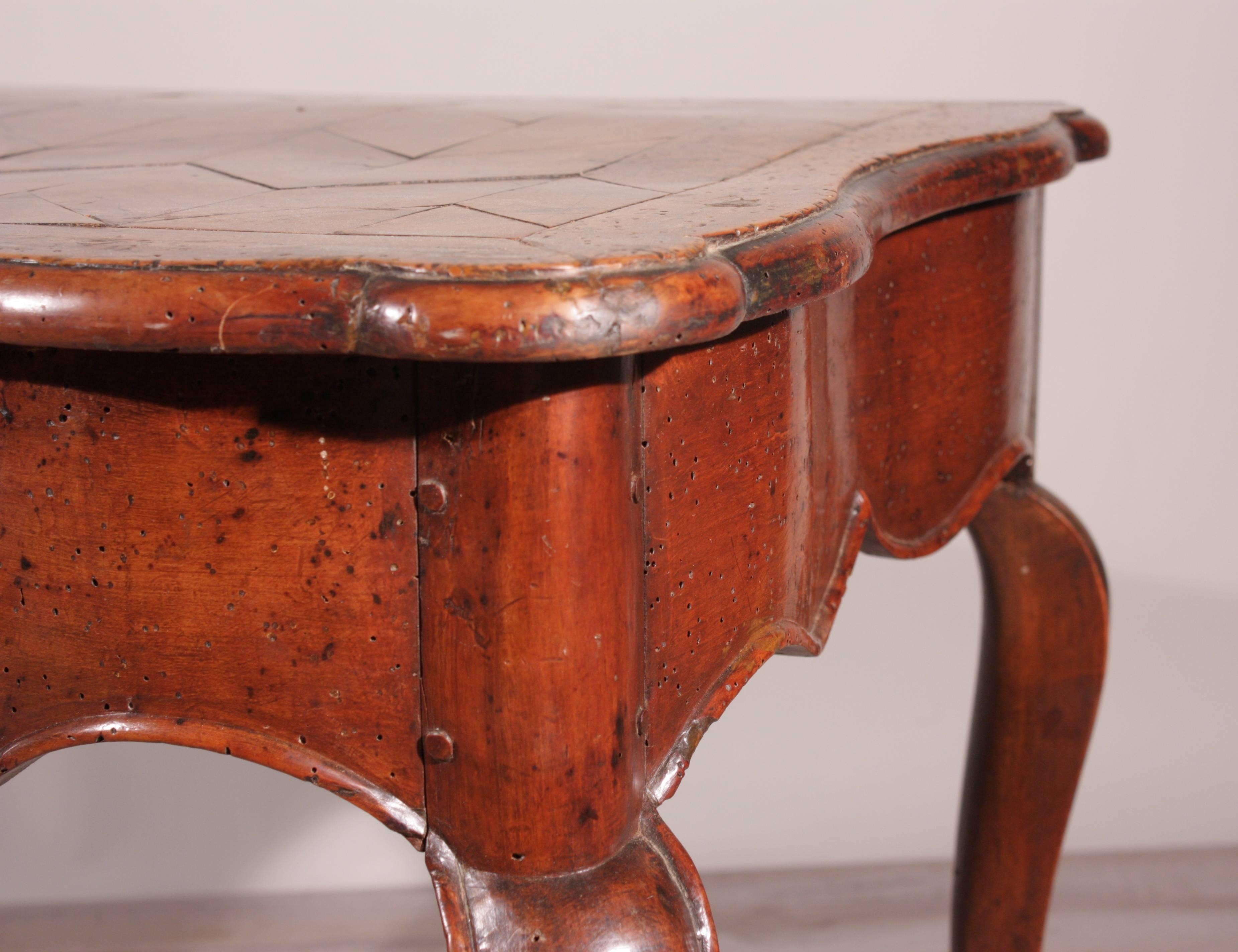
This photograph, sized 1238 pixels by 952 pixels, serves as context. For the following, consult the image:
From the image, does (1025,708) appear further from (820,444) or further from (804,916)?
(804,916)

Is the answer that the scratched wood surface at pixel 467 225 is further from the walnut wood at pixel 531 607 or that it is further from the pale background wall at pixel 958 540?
the pale background wall at pixel 958 540

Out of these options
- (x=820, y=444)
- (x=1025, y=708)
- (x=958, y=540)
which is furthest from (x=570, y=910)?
(x=958, y=540)

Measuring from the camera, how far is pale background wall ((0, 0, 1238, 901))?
1.96 metres

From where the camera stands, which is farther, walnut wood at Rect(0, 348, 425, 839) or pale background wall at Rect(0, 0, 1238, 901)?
pale background wall at Rect(0, 0, 1238, 901)

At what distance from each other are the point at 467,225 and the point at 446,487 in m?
0.10

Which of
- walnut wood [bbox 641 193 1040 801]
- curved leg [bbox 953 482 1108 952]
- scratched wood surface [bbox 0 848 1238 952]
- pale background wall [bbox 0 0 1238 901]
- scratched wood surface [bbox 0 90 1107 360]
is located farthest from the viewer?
pale background wall [bbox 0 0 1238 901]

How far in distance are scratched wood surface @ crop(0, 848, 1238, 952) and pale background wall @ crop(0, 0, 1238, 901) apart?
0.19 feet

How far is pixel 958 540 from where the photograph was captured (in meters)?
2.05

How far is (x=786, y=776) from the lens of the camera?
81.6 inches

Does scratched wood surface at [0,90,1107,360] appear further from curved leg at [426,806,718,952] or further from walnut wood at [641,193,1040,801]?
curved leg at [426,806,718,952]

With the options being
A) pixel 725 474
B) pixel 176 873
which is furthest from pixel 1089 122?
pixel 176 873

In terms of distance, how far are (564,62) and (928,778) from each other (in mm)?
1062

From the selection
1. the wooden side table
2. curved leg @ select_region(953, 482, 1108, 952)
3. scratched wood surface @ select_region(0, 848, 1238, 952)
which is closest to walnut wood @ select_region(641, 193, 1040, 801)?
the wooden side table

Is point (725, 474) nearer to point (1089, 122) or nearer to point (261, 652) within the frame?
point (261, 652)
